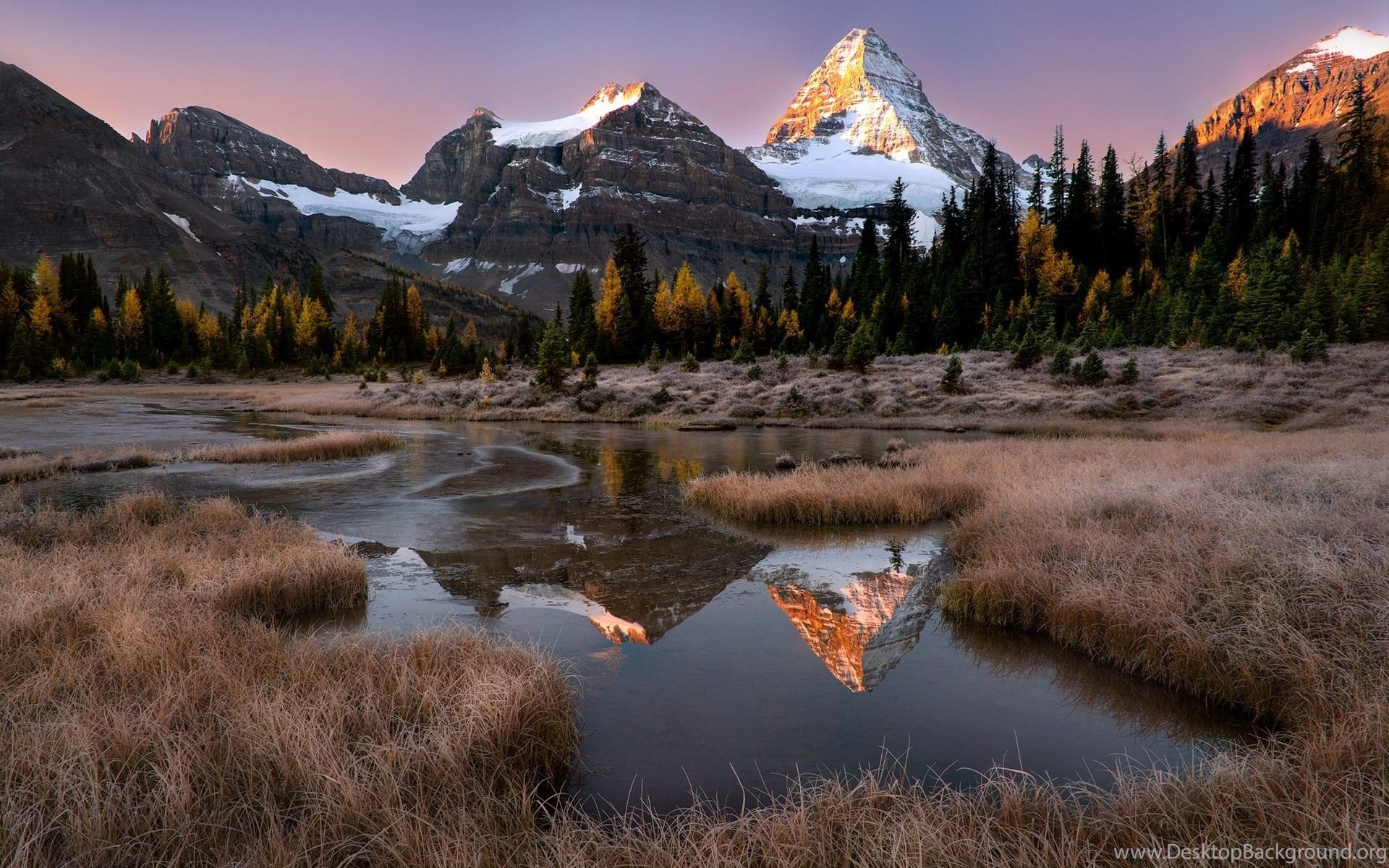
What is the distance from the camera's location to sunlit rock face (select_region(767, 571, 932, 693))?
732 cm

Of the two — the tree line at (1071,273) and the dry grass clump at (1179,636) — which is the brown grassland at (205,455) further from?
the tree line at (1071,273)

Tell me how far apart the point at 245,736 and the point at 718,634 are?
197 inches

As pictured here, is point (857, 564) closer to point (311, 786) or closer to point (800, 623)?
point (800, 623)

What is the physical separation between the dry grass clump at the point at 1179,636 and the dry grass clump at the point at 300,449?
55.4 feet

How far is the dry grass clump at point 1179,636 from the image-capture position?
360 cm

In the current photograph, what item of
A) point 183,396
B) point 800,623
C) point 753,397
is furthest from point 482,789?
point 183,396

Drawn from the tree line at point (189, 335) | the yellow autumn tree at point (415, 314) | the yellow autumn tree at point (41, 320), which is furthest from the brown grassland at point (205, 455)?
the yellow autumn tree at point (41, 320)

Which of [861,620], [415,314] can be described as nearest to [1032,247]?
[861,620]

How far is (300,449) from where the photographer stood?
76.4 feet

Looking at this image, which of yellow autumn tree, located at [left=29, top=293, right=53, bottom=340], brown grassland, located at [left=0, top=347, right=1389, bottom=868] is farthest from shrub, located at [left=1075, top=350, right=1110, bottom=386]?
yellow autumn tree, located at [left=29, top=293, right=53, bottom=340]

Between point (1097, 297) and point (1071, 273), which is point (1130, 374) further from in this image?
point (1071, 273)

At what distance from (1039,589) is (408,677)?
23.4 feet

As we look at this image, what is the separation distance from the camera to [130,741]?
170 inches

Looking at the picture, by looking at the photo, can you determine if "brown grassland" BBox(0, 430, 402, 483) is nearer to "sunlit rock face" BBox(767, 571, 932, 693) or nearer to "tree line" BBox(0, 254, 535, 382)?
"sunlit rock face" BBox(767, 571, 932, 693)
